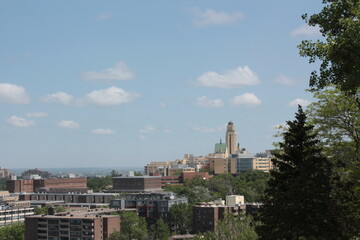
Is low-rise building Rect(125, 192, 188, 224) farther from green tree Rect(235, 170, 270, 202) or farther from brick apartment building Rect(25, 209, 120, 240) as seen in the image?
green tree Rect(235, 170, 270, 202)

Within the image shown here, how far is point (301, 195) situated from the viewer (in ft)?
90.8

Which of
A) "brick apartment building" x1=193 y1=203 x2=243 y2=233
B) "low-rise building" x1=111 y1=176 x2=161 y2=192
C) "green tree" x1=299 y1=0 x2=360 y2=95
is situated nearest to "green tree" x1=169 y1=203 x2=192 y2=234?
"brick apartment building" x1=193 y1=203 x2=243 y2=233

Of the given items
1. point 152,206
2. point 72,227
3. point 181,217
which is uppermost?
point 152,206

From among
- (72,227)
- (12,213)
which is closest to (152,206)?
(72,227)

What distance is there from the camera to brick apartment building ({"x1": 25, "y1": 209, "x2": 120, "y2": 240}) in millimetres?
111438

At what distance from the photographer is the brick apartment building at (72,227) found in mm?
111438

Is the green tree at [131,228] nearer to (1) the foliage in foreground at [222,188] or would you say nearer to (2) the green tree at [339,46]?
(1) the foliage in foreground at [222,188]

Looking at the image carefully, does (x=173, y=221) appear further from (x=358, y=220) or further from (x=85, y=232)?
(x=358, y=220)

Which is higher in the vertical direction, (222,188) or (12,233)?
(222,188)

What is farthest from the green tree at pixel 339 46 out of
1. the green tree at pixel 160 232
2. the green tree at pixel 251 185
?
the green tree at pixel 251 185

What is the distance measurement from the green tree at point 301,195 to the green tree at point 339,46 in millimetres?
5033

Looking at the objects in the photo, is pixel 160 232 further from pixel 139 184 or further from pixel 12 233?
pixel 139 184

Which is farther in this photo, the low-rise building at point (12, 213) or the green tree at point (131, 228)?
the low-rise building at point (12, 213)

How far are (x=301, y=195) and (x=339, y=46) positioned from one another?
8.29 metres
